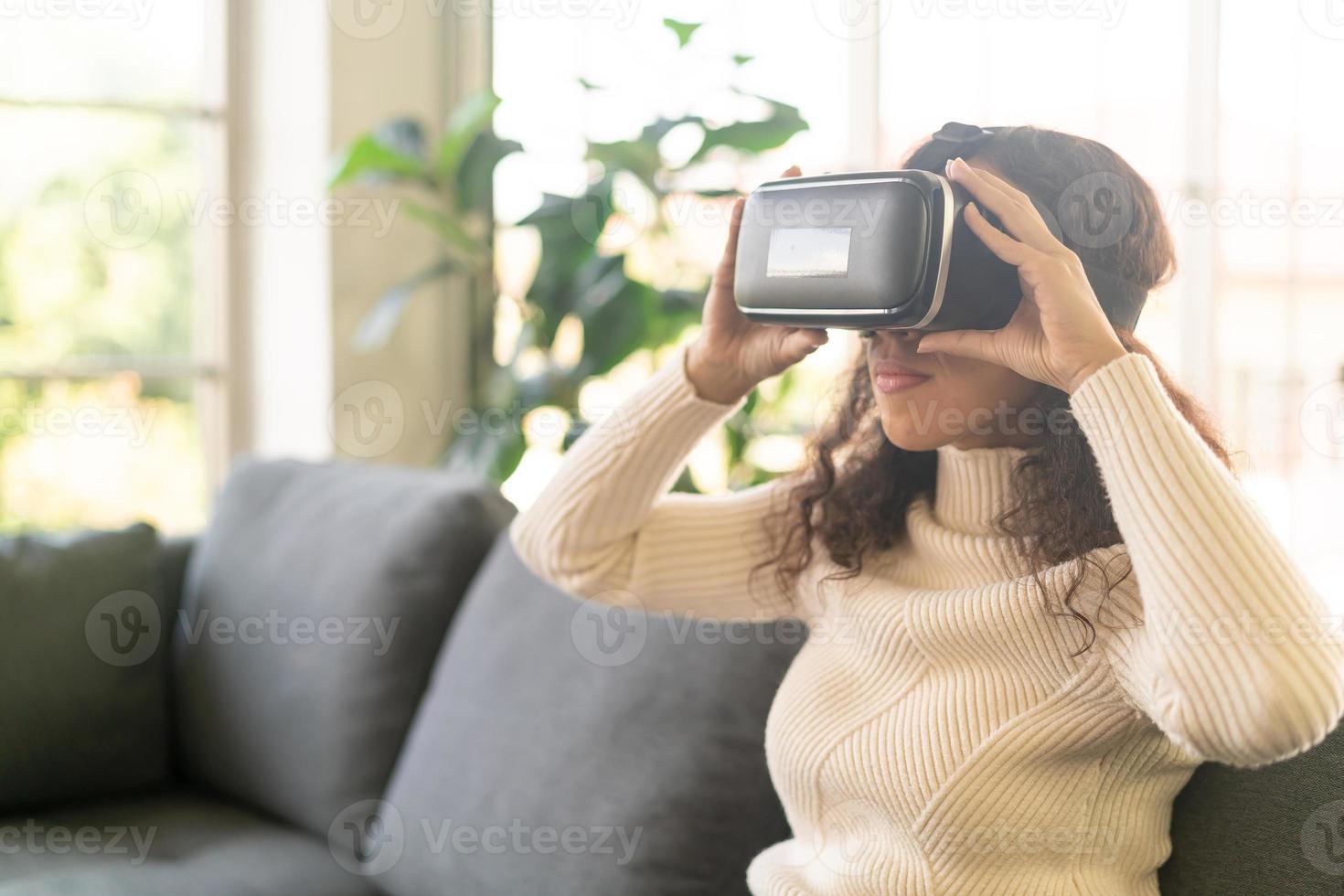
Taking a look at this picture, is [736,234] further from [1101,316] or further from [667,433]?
[1101,316]

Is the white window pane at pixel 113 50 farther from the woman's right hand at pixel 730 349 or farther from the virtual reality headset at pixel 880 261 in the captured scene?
the virtual reality headset at pixel 880 261

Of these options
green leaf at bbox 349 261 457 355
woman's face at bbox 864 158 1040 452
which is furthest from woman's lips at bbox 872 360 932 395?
green leaf at bbox 349 261 457 355

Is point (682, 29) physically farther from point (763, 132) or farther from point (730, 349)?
point (730, 349)

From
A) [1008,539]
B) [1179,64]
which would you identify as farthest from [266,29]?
[1008,539]

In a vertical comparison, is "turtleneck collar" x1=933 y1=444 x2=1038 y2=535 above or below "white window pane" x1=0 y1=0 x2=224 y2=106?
below

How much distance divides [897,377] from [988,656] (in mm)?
225

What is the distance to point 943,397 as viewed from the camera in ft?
3.26

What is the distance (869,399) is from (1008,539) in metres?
0.25

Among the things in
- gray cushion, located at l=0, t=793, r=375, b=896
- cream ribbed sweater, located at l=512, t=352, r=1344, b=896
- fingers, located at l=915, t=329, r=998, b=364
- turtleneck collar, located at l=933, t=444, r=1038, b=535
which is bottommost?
gray cushion, located at l=0, t=793, r=375, b=896

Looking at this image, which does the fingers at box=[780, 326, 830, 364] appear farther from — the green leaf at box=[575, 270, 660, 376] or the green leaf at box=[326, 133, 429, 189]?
the green leaf at box=[326, 133, 429, 189]

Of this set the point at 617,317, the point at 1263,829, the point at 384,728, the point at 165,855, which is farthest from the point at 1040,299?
the point at 617,317

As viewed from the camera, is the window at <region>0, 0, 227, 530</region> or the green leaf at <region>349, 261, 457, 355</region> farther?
the window at <region>0, 0, 227, 530</region>

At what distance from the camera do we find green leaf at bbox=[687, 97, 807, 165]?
228 cm

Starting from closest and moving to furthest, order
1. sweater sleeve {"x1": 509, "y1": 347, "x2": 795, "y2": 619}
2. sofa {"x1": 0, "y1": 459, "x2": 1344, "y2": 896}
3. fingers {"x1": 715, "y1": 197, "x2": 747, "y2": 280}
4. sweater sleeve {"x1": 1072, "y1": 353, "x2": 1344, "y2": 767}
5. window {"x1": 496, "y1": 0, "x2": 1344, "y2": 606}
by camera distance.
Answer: sweater sleeve {"x1": 1072, "y1": 353, "x2": 1344, "y2": 767} < fingers {"x1": 715, "y1": 197, "x2": 747, "y2": 280} < sweater sleeve {"x1": 509, "y1": 347, "x2": 795, "y2": 619} < sofa {"x1": 0, "y1": 459, "x2": 1344, "y2": 896} < window {"x1": 496, "y1": 0, "x2": 1344, "y2": 606}
